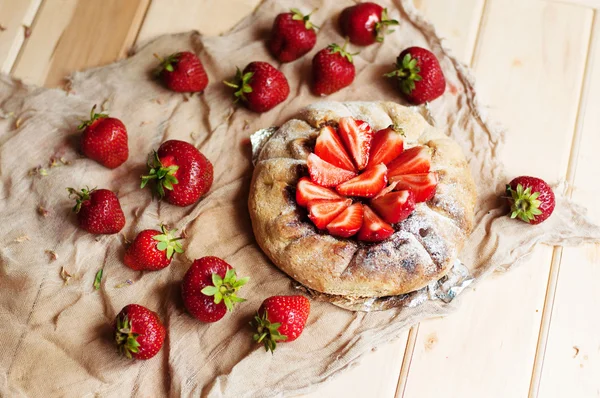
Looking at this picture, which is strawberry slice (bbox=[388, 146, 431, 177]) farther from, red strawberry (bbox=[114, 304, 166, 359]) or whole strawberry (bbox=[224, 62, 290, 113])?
red strawberry (bbox=[114, 304, 166, 359])

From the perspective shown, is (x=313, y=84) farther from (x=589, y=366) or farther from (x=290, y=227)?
(x=589, y=366)

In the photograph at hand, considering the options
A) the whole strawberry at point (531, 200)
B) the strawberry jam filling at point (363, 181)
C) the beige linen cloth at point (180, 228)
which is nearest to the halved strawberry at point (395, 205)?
the strawberry jam filling at point (363, 181)

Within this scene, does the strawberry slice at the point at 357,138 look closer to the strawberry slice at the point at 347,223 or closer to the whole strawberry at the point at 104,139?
the strawberry slice at the point at 347,223

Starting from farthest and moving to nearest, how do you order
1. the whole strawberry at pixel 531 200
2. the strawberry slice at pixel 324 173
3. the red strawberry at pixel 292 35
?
the red strawberry at pixel 292 35
the whole strawberry at pixel 531 200
the strawberry slice at pixel 324 173

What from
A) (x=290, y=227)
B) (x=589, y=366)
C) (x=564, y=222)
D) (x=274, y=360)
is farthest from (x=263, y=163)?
(x=589, y=366)

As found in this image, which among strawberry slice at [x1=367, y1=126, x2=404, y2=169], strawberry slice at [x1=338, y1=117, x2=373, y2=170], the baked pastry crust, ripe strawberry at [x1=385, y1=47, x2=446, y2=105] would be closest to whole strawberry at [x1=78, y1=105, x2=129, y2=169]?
the baked pastry crust
